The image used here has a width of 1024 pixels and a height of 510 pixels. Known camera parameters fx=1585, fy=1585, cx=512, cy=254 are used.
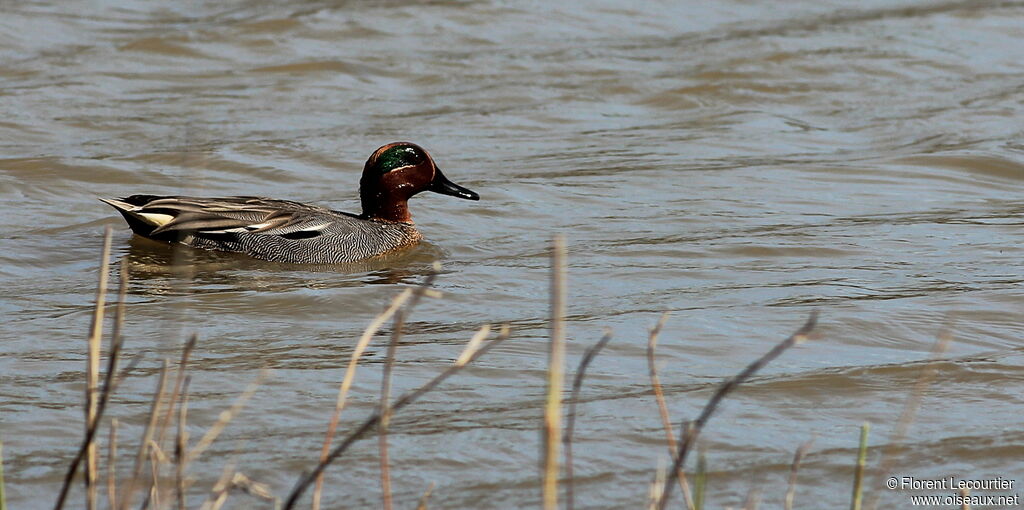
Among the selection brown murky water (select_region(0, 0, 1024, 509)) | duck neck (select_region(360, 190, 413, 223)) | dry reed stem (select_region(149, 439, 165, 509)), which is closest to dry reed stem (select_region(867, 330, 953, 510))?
brown murky water (select_region(0, 0, 1024, 509))

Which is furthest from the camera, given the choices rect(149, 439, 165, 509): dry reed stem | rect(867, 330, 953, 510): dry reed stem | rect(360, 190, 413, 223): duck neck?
rect(360, 190, 413, 223): duck neck

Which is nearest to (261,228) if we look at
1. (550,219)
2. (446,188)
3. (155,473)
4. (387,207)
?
(387,207)

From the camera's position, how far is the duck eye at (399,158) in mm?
9031

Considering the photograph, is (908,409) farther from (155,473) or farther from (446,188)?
(446,188)

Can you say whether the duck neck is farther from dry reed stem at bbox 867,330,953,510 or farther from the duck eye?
dry reed stem at bbox 867,330,953,510

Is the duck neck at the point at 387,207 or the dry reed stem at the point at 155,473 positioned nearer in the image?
the dry reed stem at the point at 155,473

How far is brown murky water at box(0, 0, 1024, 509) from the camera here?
209 inches

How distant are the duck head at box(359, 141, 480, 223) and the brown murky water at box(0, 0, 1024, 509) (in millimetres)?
314

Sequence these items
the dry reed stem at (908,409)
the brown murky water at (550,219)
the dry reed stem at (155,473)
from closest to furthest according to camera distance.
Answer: the dry reed stem at (155,473) → the dry reed stem at (908,409) → the brown murky water at (550,219)

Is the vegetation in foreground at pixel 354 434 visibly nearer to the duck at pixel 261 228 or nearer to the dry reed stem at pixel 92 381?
the dry reed stem at pixel 92 381

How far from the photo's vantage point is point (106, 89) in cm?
1254

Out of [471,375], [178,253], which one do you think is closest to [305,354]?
[471,375]

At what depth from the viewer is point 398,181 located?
9.10m

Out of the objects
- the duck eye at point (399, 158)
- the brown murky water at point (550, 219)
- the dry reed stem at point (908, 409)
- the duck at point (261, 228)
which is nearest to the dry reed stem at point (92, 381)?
the brown murky water at point (550, 219)
